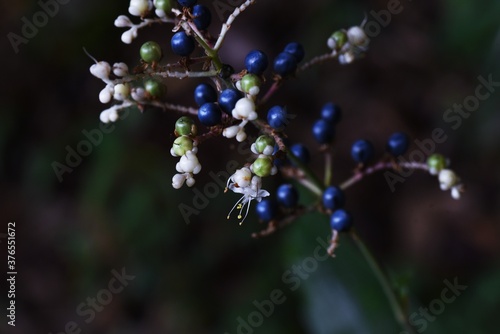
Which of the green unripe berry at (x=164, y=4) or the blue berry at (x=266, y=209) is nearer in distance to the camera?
the green unripe berry at (x=164, y=4)

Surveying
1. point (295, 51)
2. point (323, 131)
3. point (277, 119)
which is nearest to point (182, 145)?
point (277, 119)

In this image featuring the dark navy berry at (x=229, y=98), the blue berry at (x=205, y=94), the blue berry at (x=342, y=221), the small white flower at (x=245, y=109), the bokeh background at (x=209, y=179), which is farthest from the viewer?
the bokeh background at (x=209, y=179)

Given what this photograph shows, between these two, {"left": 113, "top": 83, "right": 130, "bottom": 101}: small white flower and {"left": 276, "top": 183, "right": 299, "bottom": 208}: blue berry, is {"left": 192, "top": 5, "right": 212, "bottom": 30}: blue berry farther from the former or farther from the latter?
{"left": 276, "top": 183, "right": 299, "bottom": 208}: blue berry

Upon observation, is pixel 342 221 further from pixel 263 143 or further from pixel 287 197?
pixel 263 143

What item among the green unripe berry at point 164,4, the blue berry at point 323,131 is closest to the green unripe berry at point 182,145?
the green unripe berry at point 164,4

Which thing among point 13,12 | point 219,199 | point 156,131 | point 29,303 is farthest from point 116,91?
point 29,303

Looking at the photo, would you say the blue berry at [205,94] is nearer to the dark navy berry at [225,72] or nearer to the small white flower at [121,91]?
the dark navy berry at [225,72]

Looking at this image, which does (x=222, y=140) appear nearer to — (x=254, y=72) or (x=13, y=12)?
(x=13, y=12)
